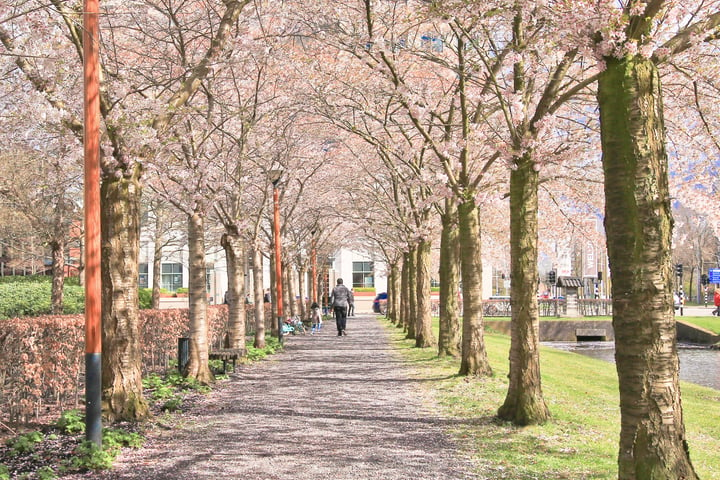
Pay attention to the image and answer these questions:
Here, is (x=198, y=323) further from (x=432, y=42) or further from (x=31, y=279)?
(x=31, y=279)

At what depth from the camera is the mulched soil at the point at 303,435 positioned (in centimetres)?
652

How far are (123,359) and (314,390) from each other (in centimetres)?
419

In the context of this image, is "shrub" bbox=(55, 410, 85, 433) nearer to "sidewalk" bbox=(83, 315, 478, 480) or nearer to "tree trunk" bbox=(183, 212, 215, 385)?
"sidewalk" bbox=(83, 315, 478, 480)

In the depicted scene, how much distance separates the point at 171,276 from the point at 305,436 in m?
66.7

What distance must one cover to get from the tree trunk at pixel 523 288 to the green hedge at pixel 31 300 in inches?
765

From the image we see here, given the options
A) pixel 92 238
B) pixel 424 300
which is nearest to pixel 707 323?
pixel 424 300

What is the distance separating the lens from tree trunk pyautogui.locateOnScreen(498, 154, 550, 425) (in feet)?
29.2

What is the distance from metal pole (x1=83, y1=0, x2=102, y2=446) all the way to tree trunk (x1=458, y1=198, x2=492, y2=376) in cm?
691

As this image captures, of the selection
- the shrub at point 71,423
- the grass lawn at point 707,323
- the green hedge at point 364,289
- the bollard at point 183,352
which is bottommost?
the grass lawn at point 707,323

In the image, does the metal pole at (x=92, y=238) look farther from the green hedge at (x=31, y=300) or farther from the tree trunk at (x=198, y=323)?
the green hedge at (x=31, y=300)

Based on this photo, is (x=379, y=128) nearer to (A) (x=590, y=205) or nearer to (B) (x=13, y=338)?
(A) (x=590, y=205)

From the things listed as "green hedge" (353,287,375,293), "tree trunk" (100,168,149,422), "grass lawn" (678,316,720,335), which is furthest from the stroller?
"green hedge" (353,287,375,293)

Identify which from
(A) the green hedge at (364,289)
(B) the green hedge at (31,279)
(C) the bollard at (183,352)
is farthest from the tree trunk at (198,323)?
(A) the green hedge at (364,289)

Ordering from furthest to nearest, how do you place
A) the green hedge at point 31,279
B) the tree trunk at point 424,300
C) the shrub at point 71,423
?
the green hedge at point 31,279, the tree trunk at point 424,300, the shrub at point 71,423
